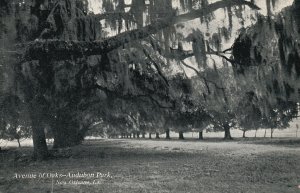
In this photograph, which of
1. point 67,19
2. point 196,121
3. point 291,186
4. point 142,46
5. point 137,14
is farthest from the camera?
point 196,121

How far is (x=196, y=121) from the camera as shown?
2697 centimetres

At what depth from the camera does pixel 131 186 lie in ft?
26.4

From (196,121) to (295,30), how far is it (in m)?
18.9

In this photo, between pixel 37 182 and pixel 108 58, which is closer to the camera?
pixel 37 182

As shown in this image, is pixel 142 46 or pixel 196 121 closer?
pixel 142 46

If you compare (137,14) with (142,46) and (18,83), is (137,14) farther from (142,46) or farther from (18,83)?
(18,83)

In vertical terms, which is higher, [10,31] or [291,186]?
[10,31]

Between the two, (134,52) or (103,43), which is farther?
(134,52)

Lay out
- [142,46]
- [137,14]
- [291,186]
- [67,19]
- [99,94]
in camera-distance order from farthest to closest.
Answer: [99,94]
[142,46]
[67,19]
[137,14]
[291,186]

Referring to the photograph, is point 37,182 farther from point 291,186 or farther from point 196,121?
point 196,121

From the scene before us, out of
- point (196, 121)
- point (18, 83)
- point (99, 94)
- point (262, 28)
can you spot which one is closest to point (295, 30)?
point (262, 28)

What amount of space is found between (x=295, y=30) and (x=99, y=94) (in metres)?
11.7

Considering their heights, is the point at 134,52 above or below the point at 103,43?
above

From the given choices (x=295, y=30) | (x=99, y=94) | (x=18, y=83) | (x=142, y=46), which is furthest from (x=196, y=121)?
(x=295, y=30)
